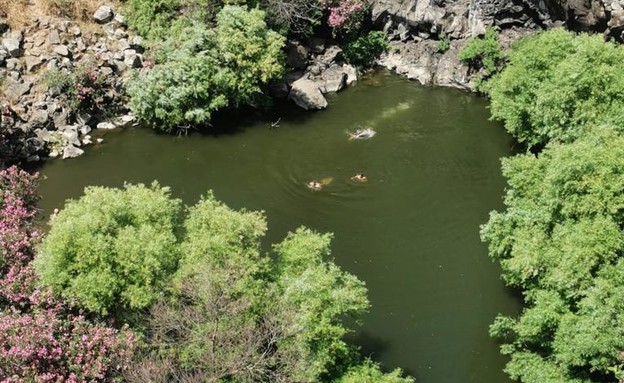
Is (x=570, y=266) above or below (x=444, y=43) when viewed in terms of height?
above

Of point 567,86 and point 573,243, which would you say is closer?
point 573,243

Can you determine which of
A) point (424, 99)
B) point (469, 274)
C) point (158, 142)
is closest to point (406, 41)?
point (424, 99)

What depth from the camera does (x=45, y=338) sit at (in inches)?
654

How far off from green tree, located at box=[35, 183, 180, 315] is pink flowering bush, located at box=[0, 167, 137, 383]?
23.2 inches

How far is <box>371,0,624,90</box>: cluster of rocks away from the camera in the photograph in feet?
124

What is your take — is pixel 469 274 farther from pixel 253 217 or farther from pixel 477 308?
pixel 253 217

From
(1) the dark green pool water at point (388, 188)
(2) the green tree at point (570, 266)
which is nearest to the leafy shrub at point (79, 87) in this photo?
(1) the dark green pool water at point (388, 188)

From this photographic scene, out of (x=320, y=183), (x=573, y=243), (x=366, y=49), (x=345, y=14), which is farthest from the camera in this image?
(x=366, y=49)

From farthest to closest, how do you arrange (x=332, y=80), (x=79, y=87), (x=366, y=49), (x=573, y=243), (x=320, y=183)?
(x=366, y=49), (x=332, y=80), (x=79, y=87), (x=320, y=183), (x=573, y=243)

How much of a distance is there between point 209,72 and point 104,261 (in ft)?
57.5

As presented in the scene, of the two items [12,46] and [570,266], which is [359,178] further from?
[12,46]

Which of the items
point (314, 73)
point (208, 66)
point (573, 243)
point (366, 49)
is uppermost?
point (573, 243)

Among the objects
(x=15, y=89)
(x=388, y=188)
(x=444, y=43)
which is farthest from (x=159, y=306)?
(x=444, y=43)

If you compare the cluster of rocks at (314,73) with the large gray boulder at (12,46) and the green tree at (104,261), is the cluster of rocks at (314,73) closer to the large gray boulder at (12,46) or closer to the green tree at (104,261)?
the large gray boulder at (12,46)
